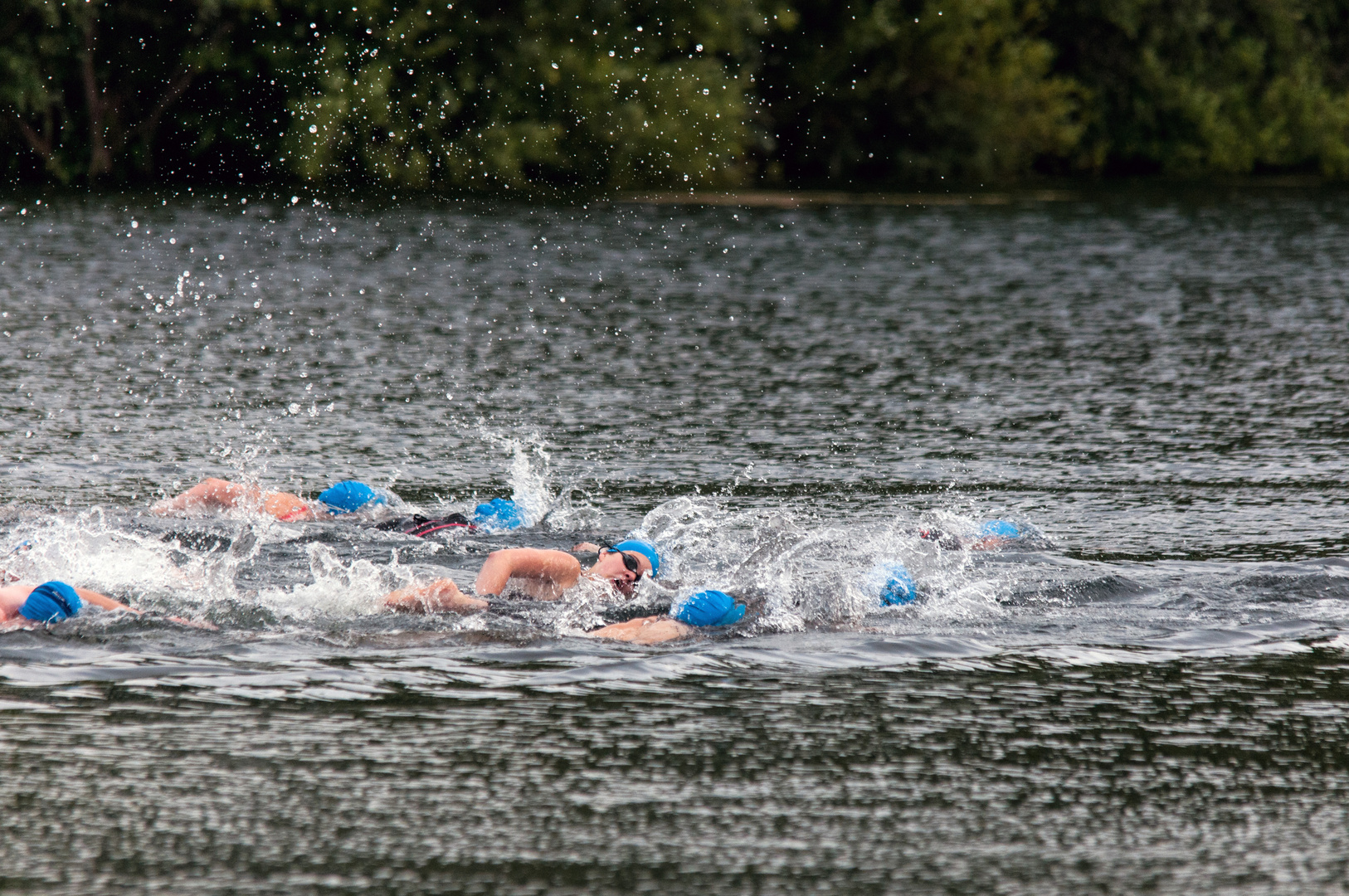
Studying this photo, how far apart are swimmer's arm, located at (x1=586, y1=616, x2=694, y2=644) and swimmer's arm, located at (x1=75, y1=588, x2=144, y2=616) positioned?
2300 mm

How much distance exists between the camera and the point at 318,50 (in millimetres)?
38906

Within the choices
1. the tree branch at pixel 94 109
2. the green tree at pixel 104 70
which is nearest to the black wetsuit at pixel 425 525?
the green tree at pixel 104 70

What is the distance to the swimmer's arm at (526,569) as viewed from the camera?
9.24 m

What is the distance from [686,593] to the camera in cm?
891

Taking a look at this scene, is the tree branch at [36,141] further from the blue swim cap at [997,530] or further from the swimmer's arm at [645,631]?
the swimmer's arm at [645,631]

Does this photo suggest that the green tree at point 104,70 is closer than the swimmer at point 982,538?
No

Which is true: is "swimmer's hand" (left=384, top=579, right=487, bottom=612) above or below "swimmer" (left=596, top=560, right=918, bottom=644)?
above

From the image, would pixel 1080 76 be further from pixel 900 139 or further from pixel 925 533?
pixel 925 533

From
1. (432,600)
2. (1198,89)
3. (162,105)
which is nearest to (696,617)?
(432,600)

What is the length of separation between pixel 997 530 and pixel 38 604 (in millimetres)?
5513

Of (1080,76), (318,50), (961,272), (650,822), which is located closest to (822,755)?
(650,822)

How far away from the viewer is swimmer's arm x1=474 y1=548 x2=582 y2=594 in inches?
364

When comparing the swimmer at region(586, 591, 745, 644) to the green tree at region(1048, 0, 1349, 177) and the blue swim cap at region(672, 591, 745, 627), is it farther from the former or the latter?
the green tree at region(1048, 0, 1349, 177)

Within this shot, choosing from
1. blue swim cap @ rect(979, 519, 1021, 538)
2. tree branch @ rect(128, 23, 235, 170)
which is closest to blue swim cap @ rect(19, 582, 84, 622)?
blue swim cap @ rect(979, 519, 1021, 538)
